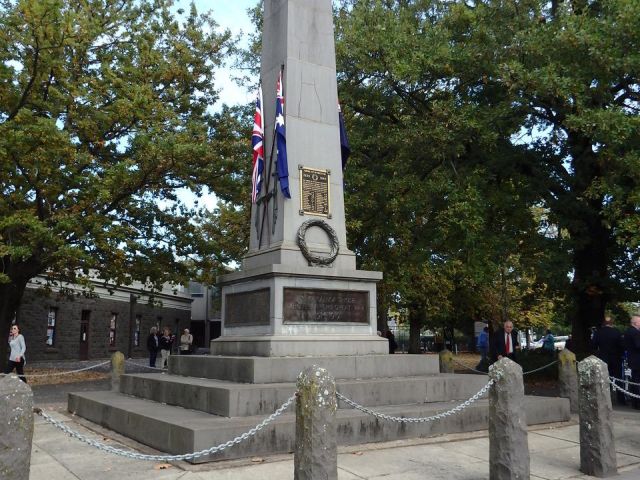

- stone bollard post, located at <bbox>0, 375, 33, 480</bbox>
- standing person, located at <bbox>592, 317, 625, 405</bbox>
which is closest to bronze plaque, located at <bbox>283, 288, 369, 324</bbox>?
stone bollard post, located at <bbox>0, 375, 33, 480</bbox>

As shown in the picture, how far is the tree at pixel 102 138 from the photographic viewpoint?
16859 millimetres

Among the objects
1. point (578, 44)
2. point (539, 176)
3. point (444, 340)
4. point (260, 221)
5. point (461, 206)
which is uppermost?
point (578, 44)

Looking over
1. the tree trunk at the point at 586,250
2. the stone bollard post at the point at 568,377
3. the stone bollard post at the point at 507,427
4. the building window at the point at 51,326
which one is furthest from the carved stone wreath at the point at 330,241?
the building window at the point at 51,326

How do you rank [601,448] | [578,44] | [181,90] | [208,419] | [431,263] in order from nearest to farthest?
[601,448]
[208,419]
[578,44]
[431,263]
[181,90]

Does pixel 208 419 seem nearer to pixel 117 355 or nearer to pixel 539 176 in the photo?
pixel 117 355

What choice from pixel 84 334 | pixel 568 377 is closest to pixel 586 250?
pixel 568 377

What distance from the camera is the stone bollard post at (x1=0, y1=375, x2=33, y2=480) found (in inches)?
162

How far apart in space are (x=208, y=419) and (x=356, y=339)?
3.39m

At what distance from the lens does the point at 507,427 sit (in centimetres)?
604

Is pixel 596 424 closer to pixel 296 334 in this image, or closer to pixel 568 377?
pixel 296 334

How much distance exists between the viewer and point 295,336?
941 cm

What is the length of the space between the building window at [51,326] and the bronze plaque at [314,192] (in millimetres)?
23803

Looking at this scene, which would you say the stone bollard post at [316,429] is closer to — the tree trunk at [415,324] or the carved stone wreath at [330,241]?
the carved stone wreath at [330,241]

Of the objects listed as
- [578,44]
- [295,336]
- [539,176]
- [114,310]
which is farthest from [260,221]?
[114,310]
